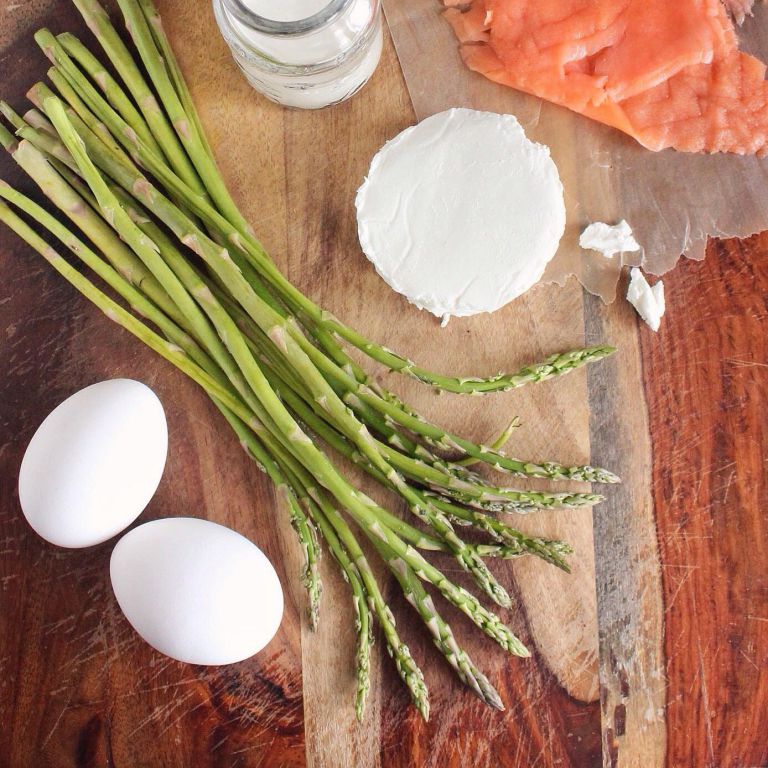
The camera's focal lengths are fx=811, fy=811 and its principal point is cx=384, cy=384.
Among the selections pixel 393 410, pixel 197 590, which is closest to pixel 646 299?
pixel 393 410

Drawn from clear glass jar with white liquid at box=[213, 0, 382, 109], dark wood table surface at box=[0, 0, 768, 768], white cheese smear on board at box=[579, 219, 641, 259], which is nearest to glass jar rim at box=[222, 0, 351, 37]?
clear glass jar with white liquid at box=[213, 0, 382, 109]

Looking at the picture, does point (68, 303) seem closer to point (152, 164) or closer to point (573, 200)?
point (152, 164)

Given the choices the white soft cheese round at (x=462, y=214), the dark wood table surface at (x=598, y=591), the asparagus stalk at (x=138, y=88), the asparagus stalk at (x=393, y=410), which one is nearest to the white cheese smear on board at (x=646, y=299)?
the dark wood table surface at (x=598, y=591)

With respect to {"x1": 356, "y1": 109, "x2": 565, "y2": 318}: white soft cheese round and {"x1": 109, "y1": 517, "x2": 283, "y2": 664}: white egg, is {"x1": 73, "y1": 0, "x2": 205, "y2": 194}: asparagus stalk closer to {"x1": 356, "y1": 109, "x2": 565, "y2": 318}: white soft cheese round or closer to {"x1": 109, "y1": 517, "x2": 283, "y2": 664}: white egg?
{"x1": 356, "y1": 109, "x2": 565, "y2": 318}: white soft cheese round

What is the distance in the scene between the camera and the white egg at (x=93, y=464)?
1.14 meters

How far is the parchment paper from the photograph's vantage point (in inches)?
54.2

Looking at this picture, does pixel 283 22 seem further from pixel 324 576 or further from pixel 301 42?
pixel 324 576

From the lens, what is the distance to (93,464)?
1136 mm

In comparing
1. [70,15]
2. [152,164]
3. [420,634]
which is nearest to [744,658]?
[420,634]

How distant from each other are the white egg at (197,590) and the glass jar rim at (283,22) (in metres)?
0.72

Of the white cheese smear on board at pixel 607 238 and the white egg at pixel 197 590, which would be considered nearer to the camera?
the white egg at pixel 197 590

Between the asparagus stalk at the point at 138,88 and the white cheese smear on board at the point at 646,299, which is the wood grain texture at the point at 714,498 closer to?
the white cheese smear on board at the point at 646,299

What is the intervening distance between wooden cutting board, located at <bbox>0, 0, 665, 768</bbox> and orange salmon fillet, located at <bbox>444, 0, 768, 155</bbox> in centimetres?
31

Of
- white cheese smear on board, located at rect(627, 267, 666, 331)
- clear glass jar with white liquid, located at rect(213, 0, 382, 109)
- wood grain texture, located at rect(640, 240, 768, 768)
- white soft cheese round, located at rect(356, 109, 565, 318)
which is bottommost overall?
wood grain texture, located at rect(640, 240, 768, 768)
